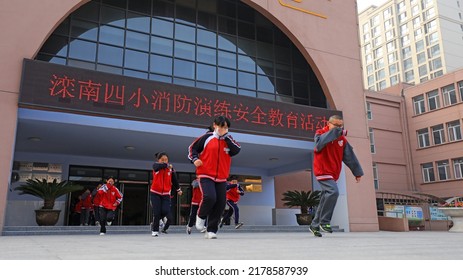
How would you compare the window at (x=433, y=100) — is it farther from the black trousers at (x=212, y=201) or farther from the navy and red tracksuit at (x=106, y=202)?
the black trousers at (x=212, y=201)

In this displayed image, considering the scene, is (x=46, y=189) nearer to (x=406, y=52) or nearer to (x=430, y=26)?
(x=430, y=26)

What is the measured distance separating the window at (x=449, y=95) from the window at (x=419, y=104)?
208cm

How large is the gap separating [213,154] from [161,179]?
306 centimetres

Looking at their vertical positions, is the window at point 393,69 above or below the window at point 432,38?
below

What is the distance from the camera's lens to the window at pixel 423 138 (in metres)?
36.5

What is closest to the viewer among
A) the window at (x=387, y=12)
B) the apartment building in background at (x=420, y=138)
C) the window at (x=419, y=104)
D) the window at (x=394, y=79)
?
the apartment building in background at (x=420, y=138)

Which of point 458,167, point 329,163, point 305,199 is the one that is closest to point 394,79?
point 458,167

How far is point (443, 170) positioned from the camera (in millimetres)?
35094

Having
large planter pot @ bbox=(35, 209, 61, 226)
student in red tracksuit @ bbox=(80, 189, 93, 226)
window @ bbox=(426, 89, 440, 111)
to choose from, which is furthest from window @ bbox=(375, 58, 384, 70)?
large planter pot @ bbox=(35, 209, 61, 226)

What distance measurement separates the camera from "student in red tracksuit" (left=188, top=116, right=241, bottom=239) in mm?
6250

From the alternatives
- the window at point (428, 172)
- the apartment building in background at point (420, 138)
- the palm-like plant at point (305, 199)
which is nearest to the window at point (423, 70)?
the apartment building in background at point (420, 138)

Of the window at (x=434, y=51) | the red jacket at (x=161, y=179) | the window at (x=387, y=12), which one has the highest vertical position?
the window at (x=387, y=12)

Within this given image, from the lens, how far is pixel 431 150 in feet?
117

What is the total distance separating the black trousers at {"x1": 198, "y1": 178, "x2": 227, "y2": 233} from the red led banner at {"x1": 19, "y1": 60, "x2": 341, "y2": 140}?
264 inches
